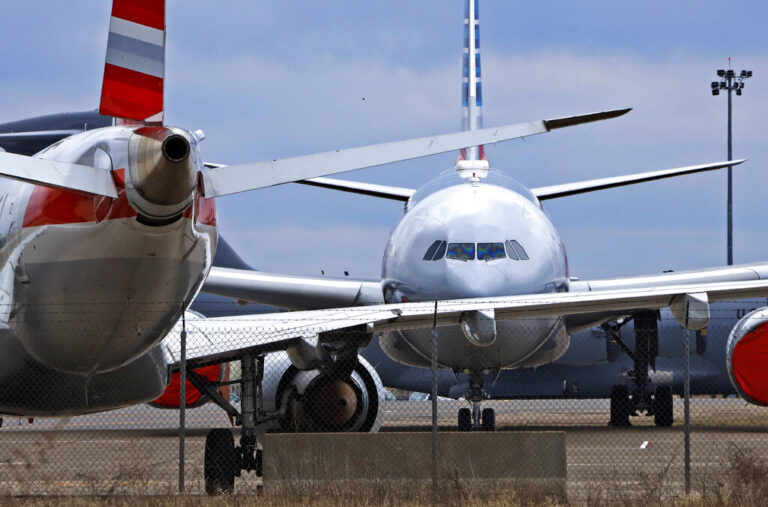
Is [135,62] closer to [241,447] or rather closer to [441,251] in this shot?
[241,447]

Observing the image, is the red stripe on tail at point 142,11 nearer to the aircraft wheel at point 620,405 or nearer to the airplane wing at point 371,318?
the airplane wing at point 371,318

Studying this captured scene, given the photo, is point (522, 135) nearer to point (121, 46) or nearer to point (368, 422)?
point (121, 46)

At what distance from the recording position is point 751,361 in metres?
20.1

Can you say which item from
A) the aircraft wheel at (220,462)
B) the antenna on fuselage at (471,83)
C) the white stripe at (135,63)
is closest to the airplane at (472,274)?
the antenna on fuselage at (471,83)

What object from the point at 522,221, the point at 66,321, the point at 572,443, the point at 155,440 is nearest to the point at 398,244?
the point at 522,221

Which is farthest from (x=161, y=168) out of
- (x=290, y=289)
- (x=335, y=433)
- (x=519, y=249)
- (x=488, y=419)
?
(x=290, y=289)

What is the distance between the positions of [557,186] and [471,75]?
3253 mm

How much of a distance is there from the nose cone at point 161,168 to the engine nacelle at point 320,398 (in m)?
6.01

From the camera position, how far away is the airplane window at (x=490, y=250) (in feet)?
57.9

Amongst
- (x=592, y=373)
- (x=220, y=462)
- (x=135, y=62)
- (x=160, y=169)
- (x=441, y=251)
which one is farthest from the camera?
(x=592, y=373)

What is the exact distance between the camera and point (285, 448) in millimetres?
11305

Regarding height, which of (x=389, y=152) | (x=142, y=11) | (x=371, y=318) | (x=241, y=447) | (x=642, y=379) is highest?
(x=142, y=11)

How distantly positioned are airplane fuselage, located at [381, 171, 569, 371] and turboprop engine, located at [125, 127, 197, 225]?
914 cm

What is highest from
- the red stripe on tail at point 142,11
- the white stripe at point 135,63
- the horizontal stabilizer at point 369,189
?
the horizontal stabilizer at point 369,189
